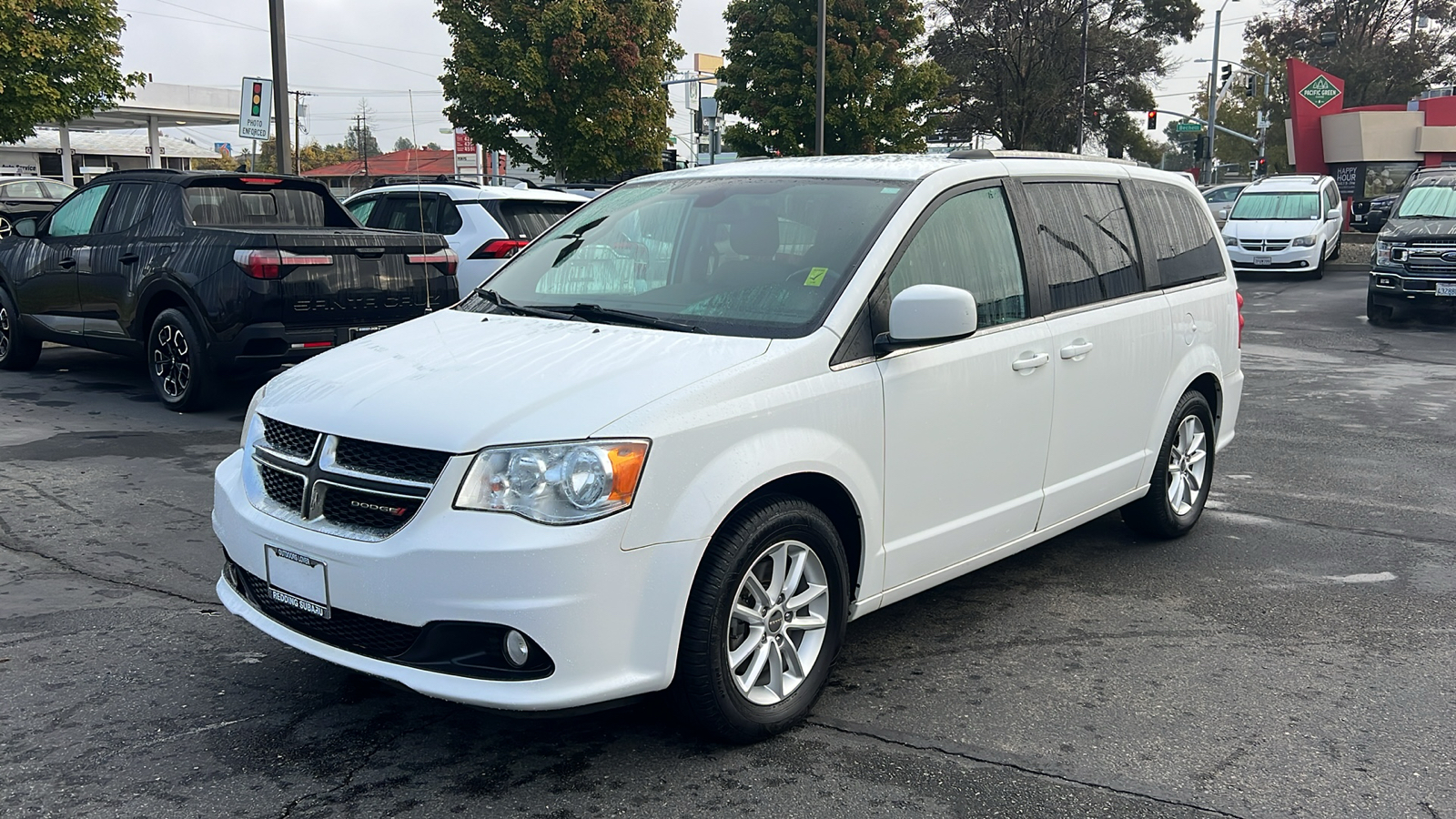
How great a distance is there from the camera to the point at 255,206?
9281 mm

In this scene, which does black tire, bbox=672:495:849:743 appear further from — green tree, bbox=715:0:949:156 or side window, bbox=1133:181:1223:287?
green tree, bbox=715:0:949:156

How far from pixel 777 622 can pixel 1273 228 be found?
2248 centimetres

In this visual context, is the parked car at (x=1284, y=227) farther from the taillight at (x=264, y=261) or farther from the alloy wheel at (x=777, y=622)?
the alloy wheel at (x=777, y=622)

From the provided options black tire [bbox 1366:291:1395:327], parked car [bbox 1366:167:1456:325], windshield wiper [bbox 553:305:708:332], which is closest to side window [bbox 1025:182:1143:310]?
windshield wiper [bbox 553:305:708:332]

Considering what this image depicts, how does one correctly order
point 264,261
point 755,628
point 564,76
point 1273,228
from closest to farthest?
point 755,628, point 264,261, point 1273,228, point 564,76

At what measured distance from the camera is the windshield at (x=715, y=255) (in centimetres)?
404

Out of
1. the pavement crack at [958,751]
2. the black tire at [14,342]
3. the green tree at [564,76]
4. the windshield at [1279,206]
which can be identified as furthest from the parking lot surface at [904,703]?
the green tree at [564,76]

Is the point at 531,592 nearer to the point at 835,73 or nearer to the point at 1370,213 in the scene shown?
the point at 1370,213

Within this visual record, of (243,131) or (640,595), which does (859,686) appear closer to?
(640,595)

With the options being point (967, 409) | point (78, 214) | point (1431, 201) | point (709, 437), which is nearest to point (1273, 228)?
point (1431, 201)

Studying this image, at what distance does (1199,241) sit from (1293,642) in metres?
2.33

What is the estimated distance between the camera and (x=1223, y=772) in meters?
3.52

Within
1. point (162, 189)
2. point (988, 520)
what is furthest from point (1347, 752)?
point (162, 189)

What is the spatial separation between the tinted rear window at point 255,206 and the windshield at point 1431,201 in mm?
14217
